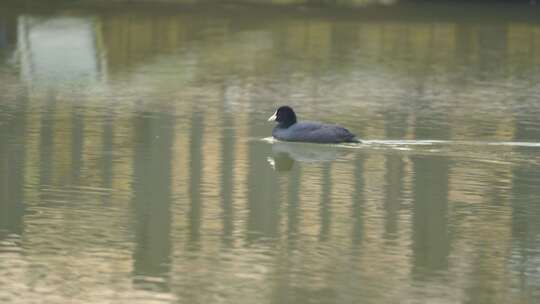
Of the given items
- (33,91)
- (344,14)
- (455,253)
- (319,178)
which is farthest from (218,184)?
(344,14)

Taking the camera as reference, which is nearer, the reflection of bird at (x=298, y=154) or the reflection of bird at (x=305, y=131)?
the reflection of bird at (x=298, y=154)

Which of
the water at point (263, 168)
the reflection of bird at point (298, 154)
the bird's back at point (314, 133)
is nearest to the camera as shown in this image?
the water at point (263, 168)

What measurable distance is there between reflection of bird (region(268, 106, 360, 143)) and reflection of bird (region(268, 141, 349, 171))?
0.26 ft

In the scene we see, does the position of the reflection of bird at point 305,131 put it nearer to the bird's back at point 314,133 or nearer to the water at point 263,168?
the bird's back at point 314,133

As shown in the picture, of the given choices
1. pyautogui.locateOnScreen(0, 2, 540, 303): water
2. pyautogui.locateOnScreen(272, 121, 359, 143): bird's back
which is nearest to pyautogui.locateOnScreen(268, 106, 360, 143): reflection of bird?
pyautogui.locateOnScreen(272, 121, 359, 143): bird's back

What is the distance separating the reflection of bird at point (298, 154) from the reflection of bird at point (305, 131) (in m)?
0.08

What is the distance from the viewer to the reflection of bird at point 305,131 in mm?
16922

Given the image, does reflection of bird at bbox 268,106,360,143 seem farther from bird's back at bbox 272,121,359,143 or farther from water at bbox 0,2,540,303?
water at bbox 0,2,540,303

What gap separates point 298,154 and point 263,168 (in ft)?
3.66

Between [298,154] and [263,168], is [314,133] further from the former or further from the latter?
[263,168]

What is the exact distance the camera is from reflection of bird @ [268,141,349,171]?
16.2m

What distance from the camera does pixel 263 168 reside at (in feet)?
51.6

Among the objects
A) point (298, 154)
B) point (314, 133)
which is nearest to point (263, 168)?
point (298, 154)

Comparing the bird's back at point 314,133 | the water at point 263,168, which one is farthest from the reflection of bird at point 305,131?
the water at point 263,168
